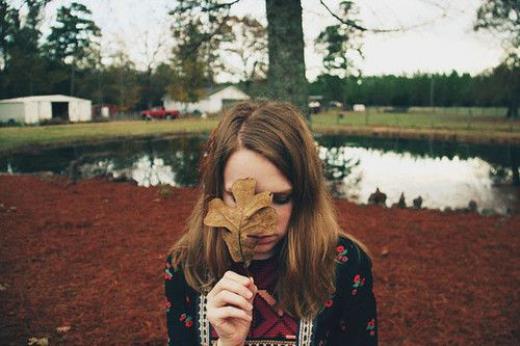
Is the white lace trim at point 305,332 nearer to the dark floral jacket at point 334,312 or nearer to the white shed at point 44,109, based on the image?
the dark floral jacket at point 334,312

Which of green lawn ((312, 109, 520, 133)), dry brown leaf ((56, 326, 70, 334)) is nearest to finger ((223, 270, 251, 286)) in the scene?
dry brown leaf ((56, 326, 70, 334))

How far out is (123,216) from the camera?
7.50 metres

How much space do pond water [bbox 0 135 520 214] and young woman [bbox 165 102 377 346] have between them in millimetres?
8346

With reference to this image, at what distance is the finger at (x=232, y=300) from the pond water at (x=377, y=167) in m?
9.13

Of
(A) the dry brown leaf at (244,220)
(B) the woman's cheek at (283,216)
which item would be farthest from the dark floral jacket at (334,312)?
(A) the dry brown leaf at (244,220)

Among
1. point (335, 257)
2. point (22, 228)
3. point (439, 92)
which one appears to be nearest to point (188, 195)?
point (22, 228)

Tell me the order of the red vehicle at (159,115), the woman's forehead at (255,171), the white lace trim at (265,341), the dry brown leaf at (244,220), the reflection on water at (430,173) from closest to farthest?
the dry brown leaf at (244,220)
the woman's forehead at (255,171)
the white lace trim at (265,341)
the reflection on water at (430,173)
the red vehicle at (159,115)

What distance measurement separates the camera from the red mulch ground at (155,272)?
12.7ft

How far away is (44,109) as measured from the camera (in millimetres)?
34688

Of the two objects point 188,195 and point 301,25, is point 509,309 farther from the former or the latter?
point 188,195

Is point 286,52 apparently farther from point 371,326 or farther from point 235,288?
point 235,288

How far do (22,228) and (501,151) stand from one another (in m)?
20.7

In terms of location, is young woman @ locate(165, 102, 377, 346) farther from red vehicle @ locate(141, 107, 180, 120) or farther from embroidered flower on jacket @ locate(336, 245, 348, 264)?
red vehicle @ locate(141, 107, 180, 120)

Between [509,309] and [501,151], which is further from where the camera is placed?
[501,151]
